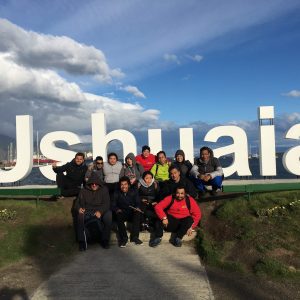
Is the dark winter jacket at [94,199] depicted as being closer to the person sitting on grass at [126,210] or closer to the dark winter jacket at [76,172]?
Result: the person sitting on grass at [126,210]

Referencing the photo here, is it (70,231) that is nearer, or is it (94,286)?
(94,286)

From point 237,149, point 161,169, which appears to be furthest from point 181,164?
point 237,149

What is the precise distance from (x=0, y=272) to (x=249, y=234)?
15.3 feet

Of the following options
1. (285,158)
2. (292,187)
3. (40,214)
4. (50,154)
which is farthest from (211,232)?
(50,154)

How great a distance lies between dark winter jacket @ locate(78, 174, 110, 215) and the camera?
27.1 feet

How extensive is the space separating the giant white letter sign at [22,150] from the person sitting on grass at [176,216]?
29.2 feet

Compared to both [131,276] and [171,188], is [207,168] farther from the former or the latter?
[131,276]

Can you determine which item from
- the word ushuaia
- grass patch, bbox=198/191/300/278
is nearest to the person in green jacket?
grass patch, bbox=198/191/300/278

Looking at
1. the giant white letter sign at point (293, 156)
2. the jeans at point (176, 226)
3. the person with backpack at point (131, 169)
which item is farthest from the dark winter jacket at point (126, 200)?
the giant white letter sign at point (293, 156)

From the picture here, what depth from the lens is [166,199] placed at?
8.18 metres

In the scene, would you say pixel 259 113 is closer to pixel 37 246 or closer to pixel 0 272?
pixel 37 246

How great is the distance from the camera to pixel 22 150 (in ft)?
50.3

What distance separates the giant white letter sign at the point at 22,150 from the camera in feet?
49.9

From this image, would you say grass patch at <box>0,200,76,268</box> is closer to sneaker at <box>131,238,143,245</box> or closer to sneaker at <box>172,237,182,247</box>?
sneaker at <box>131,238,143,245</box>
